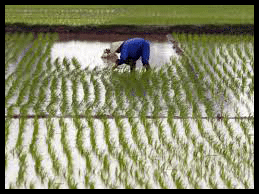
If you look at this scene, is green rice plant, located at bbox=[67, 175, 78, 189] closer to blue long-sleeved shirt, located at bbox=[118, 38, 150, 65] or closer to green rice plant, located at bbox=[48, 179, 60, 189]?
green rice plant, located at bbox=[48, 179, 60, 189]

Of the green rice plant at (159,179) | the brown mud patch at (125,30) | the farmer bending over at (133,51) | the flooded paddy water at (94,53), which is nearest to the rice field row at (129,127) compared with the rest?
the green rice plant at (159,179)

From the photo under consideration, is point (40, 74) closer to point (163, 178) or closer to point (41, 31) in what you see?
point (163, 178)

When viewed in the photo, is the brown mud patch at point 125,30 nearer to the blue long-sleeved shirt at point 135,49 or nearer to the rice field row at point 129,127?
the rice field row at point 129,127

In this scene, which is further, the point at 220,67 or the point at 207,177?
the point at 220,67

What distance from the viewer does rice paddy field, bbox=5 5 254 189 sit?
213cm

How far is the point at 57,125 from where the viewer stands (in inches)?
112

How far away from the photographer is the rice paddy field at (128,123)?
2.13 metres

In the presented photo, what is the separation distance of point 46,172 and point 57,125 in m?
0.76

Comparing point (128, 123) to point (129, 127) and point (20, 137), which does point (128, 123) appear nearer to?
point (129, 127)

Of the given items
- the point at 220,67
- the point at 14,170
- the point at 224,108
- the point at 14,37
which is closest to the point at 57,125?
the point at 14,170

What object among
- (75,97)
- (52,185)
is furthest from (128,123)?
(52,185)

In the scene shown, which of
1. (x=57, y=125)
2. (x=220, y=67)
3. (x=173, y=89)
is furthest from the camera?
(x=220, y=67)

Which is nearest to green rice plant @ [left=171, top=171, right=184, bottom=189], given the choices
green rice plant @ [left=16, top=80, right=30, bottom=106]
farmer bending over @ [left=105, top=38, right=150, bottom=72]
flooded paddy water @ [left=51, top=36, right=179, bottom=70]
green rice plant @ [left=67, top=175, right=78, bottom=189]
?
green rice plant @ [left=67, top=175, right=78, bottom=189]
